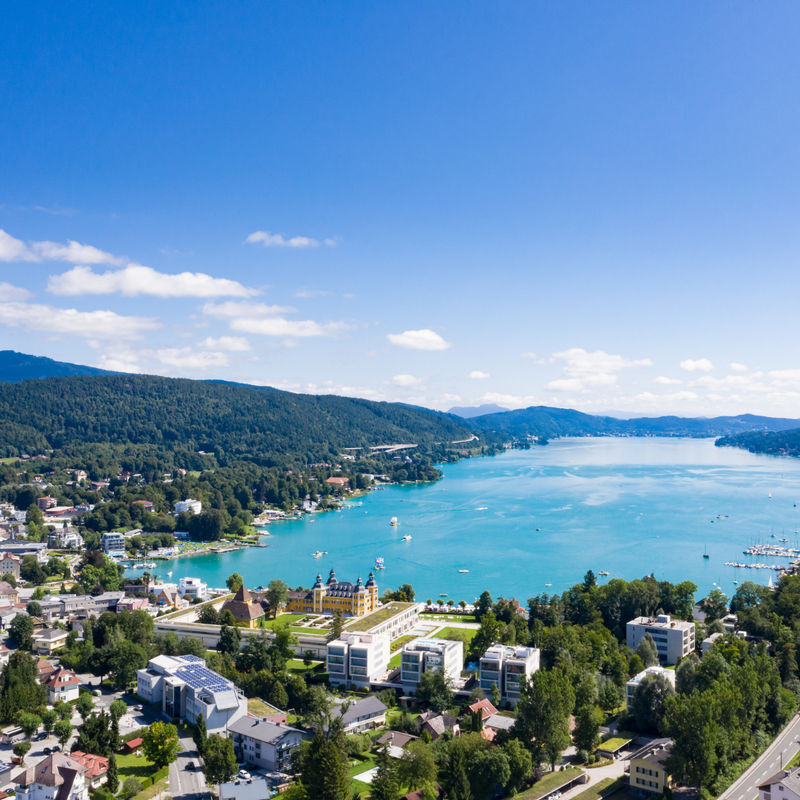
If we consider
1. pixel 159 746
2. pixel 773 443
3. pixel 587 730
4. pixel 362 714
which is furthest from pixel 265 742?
pixel 773 443

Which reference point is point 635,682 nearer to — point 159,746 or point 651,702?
point 651,702

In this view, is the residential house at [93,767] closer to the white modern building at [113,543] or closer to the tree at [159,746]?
the tree at [159,746]

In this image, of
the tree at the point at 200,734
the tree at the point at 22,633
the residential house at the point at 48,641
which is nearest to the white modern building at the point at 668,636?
the tree at the point at 200,734

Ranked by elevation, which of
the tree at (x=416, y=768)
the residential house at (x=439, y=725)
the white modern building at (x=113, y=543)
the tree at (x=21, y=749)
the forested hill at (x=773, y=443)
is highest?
the forested hill at (x=773, y=443)

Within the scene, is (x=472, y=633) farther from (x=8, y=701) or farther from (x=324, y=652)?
(x=8, y=701)

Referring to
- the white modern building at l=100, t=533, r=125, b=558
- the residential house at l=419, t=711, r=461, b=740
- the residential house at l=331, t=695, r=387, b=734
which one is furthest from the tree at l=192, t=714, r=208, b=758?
the white modern building at l=100, t=533, r=125, b=558

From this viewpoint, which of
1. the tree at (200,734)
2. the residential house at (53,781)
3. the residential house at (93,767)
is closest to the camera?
the residential house at (53,781)

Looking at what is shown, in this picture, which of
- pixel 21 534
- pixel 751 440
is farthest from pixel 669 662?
pixel 751 440
